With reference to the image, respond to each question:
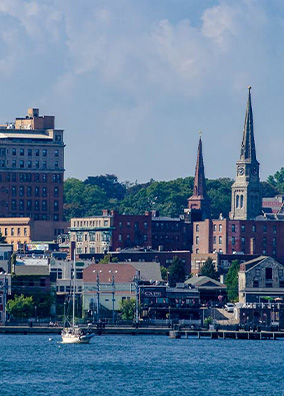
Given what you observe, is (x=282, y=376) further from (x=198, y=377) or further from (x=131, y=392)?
(x=131, y=392)

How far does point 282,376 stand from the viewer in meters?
198

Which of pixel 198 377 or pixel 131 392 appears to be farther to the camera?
pixel 198 377

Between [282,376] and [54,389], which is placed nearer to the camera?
[54,389]

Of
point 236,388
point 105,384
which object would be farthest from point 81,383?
point 236,388

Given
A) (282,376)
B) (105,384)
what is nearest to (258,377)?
(282,376)

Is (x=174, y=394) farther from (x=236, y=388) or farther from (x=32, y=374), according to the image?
(x=32, y=374)

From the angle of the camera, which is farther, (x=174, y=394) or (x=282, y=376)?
(x=282, y=376)

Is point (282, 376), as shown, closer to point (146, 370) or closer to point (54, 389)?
point (146, 370)

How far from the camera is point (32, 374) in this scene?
194 metres

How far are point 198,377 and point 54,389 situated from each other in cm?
1870

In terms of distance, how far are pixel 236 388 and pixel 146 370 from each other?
672 inches

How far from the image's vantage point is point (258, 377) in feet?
644

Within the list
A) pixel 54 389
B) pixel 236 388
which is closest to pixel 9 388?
pixel 54 389

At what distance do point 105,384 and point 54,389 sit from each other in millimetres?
7084
